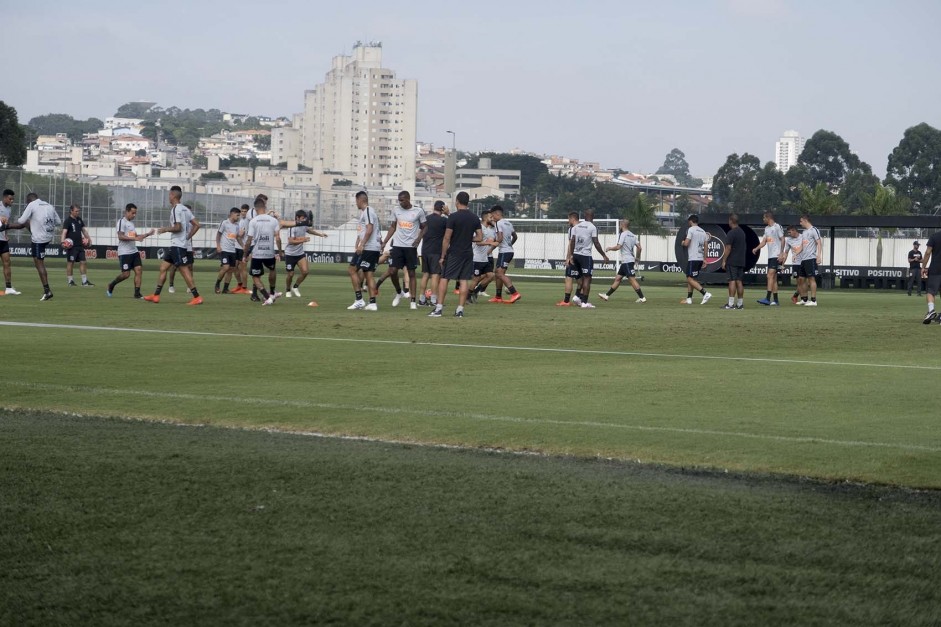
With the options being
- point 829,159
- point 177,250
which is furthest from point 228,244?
point 829,159

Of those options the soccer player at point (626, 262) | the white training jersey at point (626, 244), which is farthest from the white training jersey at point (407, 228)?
the white training jersey at point (626, 244)

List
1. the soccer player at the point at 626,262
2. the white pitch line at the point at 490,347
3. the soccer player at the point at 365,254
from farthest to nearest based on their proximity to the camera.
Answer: the soccer player at the point at 626,262, the soccer player at the point at 365,254, the white pitch line at the point at 490,347

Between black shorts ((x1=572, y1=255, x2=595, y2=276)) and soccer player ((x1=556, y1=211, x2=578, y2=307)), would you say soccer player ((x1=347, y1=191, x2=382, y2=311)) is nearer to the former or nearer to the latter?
soccer player ((x1=556, y1=211, x2=578, y2=307))

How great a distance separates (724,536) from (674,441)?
278 cm

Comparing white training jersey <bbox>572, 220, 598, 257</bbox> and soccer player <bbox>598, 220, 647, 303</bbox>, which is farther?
soccer player <bbox>598, 220, 647, 303</bbox>

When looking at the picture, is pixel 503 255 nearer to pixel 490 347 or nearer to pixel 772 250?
pixel 772 250

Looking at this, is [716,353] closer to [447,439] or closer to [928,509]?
[447,439]

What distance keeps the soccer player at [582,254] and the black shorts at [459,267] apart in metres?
5.00

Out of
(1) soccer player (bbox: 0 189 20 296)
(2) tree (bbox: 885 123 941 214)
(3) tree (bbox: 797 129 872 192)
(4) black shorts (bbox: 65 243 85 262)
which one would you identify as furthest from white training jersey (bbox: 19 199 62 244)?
(3) tree (bbox: 797 129 872 192)

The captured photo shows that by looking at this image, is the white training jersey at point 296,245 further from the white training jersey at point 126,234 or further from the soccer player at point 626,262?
the soccer player at point 626,262

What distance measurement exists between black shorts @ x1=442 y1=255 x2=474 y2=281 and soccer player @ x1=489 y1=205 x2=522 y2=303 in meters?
5.53

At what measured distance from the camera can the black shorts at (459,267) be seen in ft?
69.7

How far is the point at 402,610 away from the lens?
14.7 ft

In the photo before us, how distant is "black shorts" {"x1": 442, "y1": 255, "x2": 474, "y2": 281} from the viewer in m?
21.2
